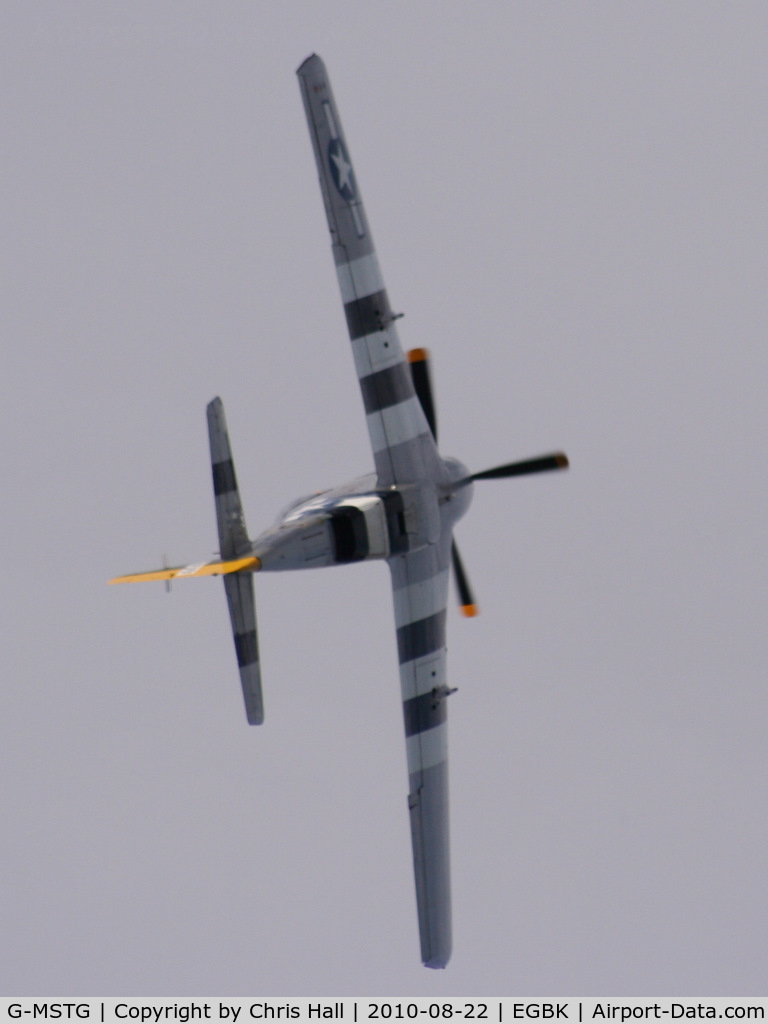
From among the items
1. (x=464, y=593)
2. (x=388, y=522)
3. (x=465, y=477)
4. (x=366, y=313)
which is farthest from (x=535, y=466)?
(x=366, y=313)

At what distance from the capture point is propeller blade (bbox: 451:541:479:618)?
35812 millimetres

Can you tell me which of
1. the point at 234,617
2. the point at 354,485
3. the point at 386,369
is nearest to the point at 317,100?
the point at 386,369

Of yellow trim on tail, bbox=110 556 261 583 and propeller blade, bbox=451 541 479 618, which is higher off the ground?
yellow trim on tail, bbox=110 556 261 583

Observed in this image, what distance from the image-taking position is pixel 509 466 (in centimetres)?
3381

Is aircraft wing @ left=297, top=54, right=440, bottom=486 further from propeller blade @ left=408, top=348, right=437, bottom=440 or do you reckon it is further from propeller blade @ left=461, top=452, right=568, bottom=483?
propeller blade @ left=461, top=452, right=568, bottom=483

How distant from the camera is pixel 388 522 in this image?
3328 cm

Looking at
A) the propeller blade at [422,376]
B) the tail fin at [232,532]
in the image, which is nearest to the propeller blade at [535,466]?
the propeller blade at [422,376]

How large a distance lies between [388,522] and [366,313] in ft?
15.4

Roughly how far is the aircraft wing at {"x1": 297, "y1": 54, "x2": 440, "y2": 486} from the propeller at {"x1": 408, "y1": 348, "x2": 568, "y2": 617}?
0.48m

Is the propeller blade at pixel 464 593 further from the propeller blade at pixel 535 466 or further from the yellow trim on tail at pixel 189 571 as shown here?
the yellow trim on tail at pixel 189 571

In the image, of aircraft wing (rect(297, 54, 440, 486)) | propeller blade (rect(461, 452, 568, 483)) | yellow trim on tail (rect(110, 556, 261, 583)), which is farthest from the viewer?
propeller blade (rect(461, 452, 568, 483))

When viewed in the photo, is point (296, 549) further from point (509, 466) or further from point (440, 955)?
point (440, 955)

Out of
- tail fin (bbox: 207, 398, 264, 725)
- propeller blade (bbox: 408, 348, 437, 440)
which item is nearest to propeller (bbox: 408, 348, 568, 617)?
propeller blade (bbox: 408, 348, 437, 440)

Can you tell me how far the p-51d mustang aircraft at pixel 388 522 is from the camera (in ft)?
102
